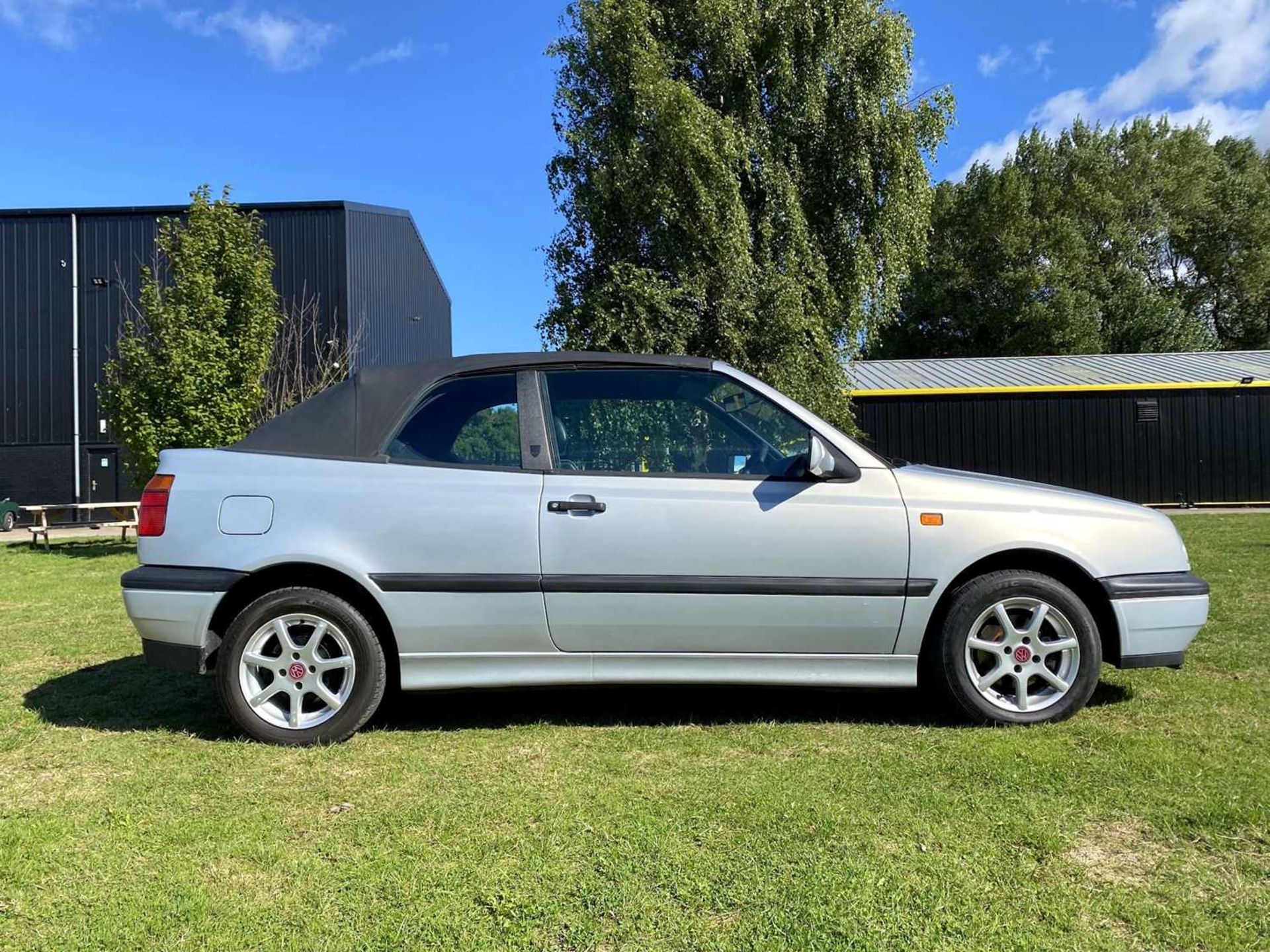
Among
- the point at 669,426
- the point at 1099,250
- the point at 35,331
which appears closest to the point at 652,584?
the point at 669,426

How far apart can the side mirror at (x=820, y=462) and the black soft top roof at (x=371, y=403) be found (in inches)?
25.3

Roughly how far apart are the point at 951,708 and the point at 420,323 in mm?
30858

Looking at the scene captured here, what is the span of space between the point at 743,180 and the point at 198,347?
962cm

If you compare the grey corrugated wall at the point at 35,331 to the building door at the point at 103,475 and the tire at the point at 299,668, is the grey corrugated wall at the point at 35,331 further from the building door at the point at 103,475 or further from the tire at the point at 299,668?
the tire at the point at 299,668

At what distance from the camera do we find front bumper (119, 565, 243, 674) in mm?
3641

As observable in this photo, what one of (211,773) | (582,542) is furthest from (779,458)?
(211,773)

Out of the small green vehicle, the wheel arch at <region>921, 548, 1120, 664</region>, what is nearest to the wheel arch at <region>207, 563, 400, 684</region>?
the wheel arch at <region>921, 548, 1120, 664</region>

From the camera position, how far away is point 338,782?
321 centimetres

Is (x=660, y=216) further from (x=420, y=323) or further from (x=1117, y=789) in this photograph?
(x=420, y=323)

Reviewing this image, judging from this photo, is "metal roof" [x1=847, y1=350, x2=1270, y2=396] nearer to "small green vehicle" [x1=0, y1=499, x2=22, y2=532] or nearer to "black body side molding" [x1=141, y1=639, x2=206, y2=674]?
"black body side molding" [x1=141, y1=639, x2=206, y2=674]

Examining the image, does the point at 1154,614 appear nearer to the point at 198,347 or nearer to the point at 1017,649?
the point at 1017,649

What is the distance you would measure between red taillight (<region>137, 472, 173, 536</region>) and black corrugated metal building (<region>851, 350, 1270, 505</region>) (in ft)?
50.0

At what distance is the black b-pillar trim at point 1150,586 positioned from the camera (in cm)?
371

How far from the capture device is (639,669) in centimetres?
370
